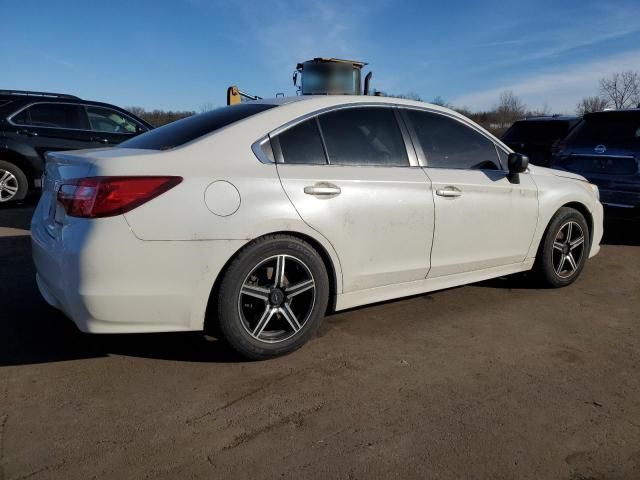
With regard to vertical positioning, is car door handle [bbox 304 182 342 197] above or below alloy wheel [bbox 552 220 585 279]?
above

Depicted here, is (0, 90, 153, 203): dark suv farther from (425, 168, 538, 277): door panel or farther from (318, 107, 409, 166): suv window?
(425, 168, 538, 277): door panel

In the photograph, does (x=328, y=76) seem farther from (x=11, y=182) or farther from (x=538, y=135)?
(x=11, y=182)

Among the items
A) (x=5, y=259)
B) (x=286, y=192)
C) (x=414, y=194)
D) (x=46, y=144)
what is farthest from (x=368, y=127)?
(x=46, y=144)

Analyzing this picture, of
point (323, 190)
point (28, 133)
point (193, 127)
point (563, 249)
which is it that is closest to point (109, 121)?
point (28, 133)

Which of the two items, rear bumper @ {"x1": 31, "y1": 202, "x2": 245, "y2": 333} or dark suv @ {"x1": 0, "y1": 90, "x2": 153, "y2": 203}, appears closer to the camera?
rear bumper @ {"x1": 31, "y1": 202, "x2": 245, "y2": 333}

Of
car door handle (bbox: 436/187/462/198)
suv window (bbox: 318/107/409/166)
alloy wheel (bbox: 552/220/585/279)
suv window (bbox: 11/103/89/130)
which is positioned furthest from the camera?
suv window (bbox: 11/103/89/130)

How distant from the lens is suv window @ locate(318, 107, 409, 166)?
11.8 feet

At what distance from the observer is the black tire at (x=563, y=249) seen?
474 centimetres

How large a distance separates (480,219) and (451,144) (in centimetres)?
61

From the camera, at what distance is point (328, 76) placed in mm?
14867

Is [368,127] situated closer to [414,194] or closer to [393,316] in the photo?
[414,194]

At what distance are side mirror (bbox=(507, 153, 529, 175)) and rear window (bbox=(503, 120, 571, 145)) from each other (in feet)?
21.3

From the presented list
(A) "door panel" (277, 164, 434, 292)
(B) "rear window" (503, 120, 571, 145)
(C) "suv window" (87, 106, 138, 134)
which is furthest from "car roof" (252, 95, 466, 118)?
(B) "rear window" (503, 120, 571, 145)

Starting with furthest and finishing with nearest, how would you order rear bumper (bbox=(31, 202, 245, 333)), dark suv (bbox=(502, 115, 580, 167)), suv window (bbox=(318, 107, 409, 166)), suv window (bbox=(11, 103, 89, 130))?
1. dark suv (bbox=(502, 115, 580, 167))
2. suv window (bbox=(11, 103, 89, 130))
3. suv window (bbox=(318, 107, 409, 166))
4. rear bumper (bbox=(31, 202, 245, 333))
